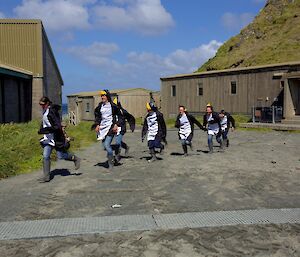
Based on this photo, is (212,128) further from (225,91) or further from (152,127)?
(225,91)

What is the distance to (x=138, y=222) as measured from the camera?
5.29 metres

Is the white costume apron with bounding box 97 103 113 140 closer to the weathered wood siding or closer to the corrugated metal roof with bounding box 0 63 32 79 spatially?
the corrugated metal roof with bounding box 0 63 32 79

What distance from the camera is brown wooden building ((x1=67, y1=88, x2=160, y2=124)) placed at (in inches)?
1373

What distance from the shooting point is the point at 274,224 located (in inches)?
203

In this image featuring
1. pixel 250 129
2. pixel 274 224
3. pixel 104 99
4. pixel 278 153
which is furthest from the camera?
pixel 250 129

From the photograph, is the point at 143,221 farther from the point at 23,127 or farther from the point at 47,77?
the point at 47,77

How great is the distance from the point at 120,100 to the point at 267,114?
15.2m

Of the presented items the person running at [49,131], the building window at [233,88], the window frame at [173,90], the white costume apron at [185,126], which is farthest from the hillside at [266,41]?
the person running at [49,131]

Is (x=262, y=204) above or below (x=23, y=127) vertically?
below

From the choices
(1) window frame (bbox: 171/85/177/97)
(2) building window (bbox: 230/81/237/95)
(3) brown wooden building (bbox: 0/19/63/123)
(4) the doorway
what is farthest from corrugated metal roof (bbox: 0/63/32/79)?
(4) the doorway

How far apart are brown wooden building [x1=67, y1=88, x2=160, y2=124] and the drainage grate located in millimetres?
28991

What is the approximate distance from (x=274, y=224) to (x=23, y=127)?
12.7 metres

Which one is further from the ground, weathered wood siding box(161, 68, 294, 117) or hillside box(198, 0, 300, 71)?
hillside box(198, 0, 300, 71)

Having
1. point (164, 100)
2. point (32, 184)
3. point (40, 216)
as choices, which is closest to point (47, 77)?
point (164, 100)
